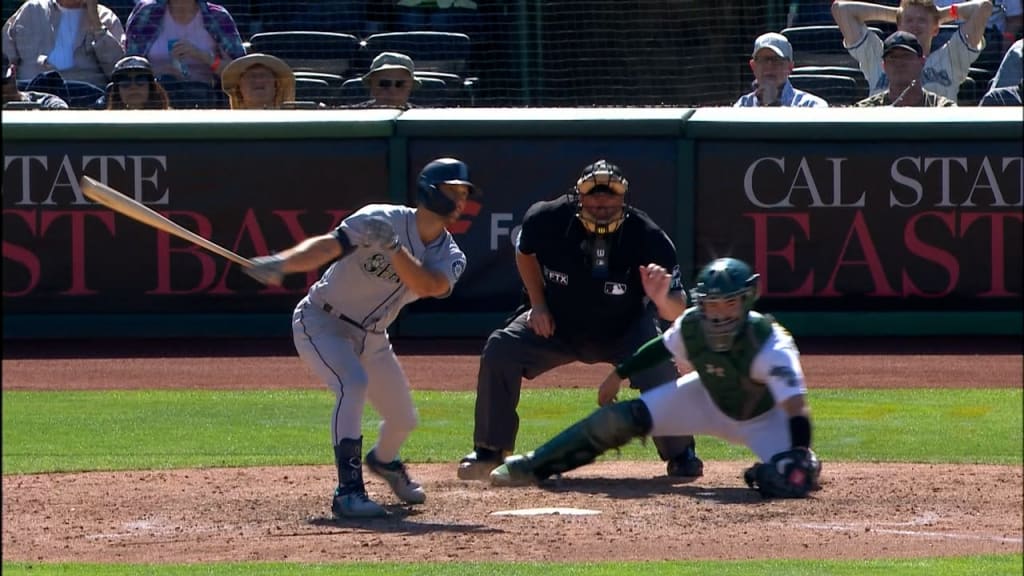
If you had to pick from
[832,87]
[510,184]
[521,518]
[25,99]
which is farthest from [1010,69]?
[25,99]

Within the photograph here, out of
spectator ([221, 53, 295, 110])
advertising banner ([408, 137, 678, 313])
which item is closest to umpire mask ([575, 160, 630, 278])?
advertising banner ([408, 137, 678, 313])

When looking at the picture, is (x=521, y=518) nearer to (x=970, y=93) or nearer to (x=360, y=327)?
(x=360, y=327)

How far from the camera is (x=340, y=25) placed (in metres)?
14.0

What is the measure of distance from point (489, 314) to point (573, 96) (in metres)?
2.61

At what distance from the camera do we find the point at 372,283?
6289 millimetres

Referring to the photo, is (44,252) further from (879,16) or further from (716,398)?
(716,398)

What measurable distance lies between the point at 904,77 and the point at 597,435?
23.4 feet

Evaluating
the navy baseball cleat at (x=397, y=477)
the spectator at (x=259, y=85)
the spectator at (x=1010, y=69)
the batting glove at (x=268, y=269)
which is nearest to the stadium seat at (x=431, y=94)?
the spectator at (x=259, y=85)

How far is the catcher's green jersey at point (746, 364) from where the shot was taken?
4.93m

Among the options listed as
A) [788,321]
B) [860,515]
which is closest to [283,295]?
[788,321]

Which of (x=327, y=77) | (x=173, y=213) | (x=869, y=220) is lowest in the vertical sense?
(x=869, y=220)

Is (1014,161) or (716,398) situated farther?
(1014,161)

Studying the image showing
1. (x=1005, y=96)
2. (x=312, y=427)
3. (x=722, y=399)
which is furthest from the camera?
(x=1005, y=96)

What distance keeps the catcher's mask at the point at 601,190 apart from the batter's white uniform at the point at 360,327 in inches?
36.7
